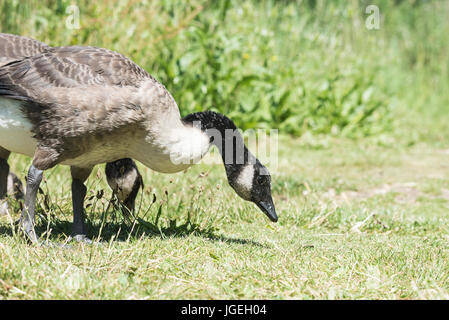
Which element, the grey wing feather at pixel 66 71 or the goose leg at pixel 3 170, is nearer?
the grey wing feather at pixel 66 71

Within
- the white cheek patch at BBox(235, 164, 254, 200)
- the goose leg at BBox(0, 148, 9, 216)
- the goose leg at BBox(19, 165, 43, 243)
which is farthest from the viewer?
the goose leg at BBox(0, 148, 9, 216)

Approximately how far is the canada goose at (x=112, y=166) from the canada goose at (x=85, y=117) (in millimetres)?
344

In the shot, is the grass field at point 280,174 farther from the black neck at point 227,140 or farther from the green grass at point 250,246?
the black neck at point 227,140

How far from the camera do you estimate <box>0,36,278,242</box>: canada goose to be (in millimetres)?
4613

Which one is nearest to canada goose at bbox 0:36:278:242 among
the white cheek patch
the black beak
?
the white cheek patch

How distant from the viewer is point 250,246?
4.99 metres

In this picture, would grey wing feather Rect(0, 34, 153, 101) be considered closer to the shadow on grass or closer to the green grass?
the green grass

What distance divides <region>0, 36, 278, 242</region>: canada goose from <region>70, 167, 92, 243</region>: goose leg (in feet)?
0.07

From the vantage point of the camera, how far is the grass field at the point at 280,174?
13.1 ft

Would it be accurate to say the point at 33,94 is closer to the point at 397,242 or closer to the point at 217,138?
the point at 217,138

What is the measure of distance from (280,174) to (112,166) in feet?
11.3

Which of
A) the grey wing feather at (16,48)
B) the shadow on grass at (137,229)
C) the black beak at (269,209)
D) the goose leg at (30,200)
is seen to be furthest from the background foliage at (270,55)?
the black beak at (269,209)

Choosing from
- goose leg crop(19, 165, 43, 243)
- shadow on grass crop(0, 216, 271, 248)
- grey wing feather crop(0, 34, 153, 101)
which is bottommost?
shadow on grass crop(0, 216, 271, 248)

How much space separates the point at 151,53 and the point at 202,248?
554cm
